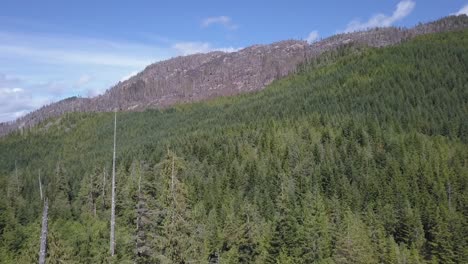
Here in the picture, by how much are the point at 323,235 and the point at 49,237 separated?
46.5 metres

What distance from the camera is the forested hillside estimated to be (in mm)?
28500

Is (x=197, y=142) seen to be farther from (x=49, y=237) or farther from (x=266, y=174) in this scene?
(x=49, y=237)

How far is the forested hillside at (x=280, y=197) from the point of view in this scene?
93.5 ft

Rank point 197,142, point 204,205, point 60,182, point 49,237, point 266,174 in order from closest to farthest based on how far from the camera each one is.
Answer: point 49,237 < point 204,205 < point 266,174 < point 60,182 < point 197,142

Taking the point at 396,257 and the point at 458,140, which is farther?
the point at 458,140

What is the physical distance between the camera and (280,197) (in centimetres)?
9144

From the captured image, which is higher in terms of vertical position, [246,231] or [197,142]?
[197,142]

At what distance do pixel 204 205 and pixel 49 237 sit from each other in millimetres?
72413

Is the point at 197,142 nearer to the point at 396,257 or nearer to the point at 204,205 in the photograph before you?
the point at 204,205

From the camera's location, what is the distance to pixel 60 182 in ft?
421

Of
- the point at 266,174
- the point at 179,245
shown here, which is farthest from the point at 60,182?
the point at 179,245

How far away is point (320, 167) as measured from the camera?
11894cm

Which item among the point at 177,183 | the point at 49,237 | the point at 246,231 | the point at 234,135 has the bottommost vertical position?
the point at 246,231

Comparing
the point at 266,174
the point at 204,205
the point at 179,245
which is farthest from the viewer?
the point at 266,174
